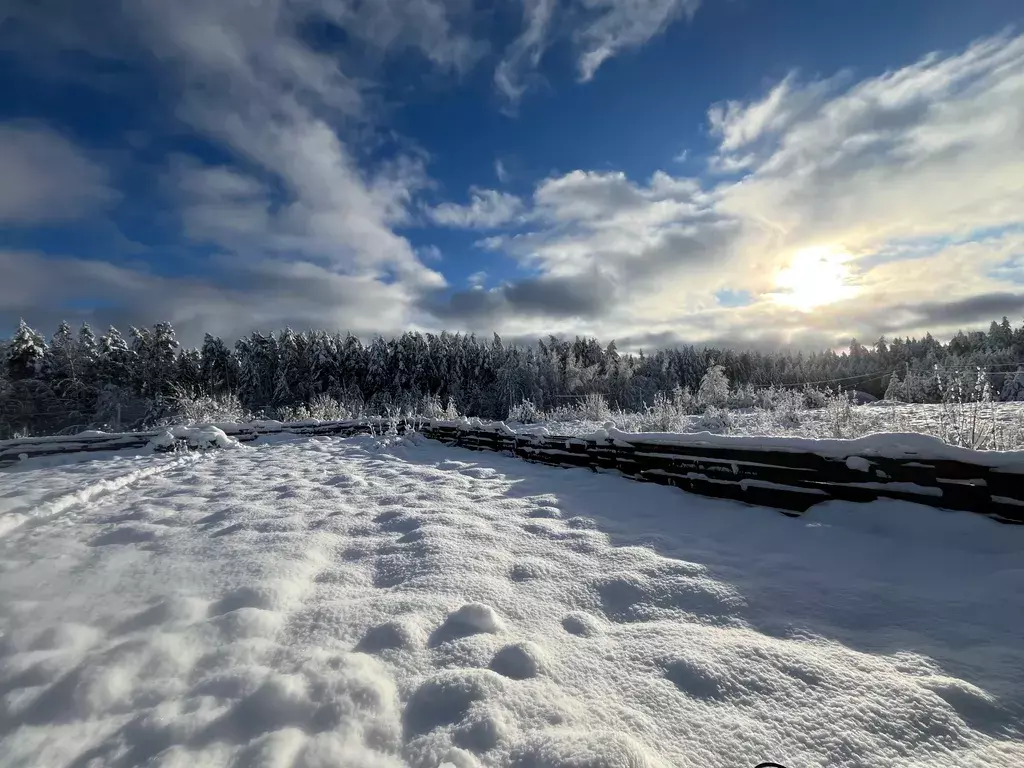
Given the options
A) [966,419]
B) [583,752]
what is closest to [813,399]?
[966,419]

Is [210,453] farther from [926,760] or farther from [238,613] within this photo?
[926,760]

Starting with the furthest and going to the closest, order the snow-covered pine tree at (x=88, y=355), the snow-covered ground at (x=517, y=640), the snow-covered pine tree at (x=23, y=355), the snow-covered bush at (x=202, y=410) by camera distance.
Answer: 1. the snow-covered pine tree at (x=88, y=355)
2. the snow-covered pine tree at (x=23, y=355)
3. the snow-covered bush at (x=202, y=410)
4. the snow-covered ground at (x=517, y=640)

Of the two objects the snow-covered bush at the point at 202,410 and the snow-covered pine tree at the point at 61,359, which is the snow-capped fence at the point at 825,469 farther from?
the snow-covered pine tree at the point at 61,359

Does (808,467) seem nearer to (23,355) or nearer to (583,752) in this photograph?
(583,752)

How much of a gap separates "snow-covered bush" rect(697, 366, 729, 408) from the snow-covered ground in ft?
36.6

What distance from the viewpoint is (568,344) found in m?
56.2

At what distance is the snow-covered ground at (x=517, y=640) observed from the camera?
1430 mm

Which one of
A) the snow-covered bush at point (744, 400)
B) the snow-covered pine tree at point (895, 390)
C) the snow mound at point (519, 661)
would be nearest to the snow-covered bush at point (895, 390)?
the snow-covered pine tree at point (895, 390)

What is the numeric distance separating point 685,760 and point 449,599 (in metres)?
1.34

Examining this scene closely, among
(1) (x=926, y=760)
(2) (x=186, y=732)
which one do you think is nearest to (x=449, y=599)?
(2) (x=186, y=732)

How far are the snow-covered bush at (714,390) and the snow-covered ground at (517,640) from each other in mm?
11165

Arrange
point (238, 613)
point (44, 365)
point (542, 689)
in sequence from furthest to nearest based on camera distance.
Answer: point (44, 365), point (238, 613), point (542, 689)

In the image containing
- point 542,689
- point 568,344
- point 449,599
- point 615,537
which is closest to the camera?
point 542,689

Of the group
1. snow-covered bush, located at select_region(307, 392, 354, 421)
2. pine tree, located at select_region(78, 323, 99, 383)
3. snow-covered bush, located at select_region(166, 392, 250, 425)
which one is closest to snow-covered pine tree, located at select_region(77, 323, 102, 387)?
pine tree, located at select_region(78, 323, 99, 383)
